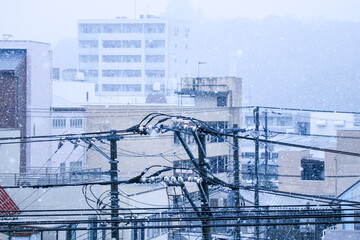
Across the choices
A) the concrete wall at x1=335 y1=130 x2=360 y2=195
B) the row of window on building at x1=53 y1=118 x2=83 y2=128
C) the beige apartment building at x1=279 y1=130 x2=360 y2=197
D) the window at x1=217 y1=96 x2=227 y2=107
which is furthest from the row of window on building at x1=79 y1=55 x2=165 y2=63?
the concrete wall at x1=335 y1=130 x2=360 y2=195

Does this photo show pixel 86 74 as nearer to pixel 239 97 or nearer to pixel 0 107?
pixel 239 97

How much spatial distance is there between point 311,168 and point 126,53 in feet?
142

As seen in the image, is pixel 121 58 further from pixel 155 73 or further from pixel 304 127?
pixel 304 127

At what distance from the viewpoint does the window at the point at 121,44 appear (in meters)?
64.8

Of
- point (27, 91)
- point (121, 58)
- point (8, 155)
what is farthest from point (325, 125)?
point (121, 58)

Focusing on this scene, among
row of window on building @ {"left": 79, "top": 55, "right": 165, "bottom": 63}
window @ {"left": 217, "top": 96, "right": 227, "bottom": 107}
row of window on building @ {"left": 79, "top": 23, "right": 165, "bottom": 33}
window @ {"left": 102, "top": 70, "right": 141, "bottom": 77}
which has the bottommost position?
window @ {"left": 217, "top": 96, "right": 227, "bottom": 107}

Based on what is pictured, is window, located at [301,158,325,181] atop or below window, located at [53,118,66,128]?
below

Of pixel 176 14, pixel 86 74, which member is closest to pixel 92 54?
pixel 86 74

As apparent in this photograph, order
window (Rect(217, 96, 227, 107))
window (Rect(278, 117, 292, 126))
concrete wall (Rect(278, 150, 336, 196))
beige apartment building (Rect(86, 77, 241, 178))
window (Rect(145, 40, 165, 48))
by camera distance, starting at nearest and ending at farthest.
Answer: concrete wall (Rect(278, 150, 336, 196)) < beige apartment building (Rect(86, 77, 241, 178)) < window (Rect(217, 96, 227, 107)) < window (Rect(278, 117, 292, 126)) < window (Rect(145, 40, 165, 48))

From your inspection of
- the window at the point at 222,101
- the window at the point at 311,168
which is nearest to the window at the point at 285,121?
the window at the point at 222,101

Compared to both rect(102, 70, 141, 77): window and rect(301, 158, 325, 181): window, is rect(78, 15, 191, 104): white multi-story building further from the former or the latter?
rect(301, 158, 325, 181): window

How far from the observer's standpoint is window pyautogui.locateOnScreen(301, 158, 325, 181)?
26109 mm

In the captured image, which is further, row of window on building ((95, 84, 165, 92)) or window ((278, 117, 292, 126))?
row of window on building ((95, 84, 165, 92))

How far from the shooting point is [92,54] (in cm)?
6519
